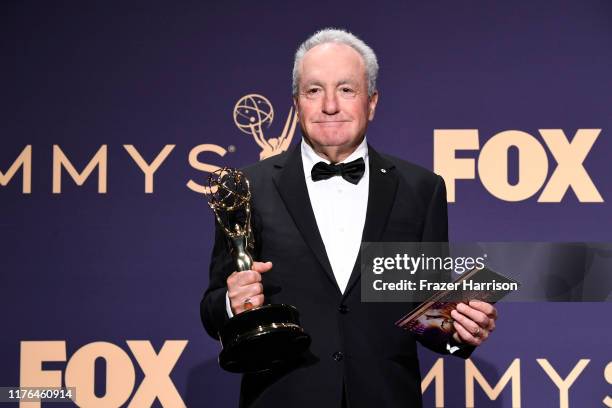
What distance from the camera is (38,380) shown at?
321 centimetres

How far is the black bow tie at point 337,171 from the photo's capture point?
2189 mm

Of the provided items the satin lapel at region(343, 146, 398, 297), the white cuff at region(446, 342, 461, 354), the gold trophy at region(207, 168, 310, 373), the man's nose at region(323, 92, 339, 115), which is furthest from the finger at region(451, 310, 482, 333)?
the man's nose at region(323, 92, 339, 115)

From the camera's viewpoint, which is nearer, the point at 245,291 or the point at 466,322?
the point at 245,291

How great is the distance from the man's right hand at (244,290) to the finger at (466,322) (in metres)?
0.48

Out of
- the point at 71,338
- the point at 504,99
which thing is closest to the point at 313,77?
the point at 504,99

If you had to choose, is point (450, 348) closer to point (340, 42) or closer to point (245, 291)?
point (245, 291)

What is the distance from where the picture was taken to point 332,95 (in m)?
2.14

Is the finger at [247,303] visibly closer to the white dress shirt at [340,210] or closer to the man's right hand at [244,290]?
the man's right hand at [244,290]

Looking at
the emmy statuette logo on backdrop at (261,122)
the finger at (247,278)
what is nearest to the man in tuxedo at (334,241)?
the finger at (247,278)

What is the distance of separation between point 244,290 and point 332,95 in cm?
Answer: 59

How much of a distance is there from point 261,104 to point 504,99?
3.11ft

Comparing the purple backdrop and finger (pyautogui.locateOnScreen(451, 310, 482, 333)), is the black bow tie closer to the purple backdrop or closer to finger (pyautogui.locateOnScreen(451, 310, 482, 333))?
finger (pyautogui.locateOnScreen(451, 310, 482, 333))

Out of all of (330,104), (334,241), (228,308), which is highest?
(330,104)

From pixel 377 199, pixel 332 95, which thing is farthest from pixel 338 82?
pixel 377 199
